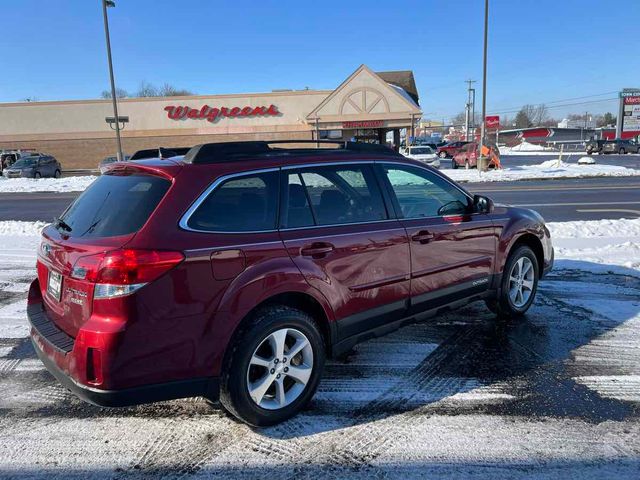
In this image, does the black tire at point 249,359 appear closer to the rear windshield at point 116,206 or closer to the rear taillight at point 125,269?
the rear taillight at point 125,269

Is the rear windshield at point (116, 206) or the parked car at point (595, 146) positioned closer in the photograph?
the rear windshield at point (116, 206)

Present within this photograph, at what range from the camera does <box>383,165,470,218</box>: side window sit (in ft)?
13.0

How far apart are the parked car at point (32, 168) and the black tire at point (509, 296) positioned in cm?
3347

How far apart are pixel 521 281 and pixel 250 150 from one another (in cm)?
324

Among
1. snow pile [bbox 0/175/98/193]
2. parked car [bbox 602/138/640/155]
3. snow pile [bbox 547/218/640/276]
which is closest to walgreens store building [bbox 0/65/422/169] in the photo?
snow pile [bbox 0/175/98/193]

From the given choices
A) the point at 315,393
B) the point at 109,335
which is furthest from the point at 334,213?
the point at 109,335

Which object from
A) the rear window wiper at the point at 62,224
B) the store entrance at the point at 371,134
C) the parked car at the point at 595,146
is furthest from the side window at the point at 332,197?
the parked car at the point at 595,146

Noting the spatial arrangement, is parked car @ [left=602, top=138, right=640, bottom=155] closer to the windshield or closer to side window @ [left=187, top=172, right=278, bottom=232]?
the windshield

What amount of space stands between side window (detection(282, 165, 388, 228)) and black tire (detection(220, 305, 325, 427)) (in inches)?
23.9

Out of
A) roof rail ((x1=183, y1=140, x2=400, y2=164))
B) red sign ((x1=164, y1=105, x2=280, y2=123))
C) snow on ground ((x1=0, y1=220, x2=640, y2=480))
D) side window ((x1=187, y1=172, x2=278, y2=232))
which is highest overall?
red sign ((x1=164, y1=105, x2=280, y2=123))

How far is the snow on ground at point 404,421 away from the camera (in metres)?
2.75

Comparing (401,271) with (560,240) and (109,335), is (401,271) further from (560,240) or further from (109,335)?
(560,240)

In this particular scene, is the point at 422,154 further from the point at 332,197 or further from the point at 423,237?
the point at 332,197

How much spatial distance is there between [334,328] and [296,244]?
700mm
